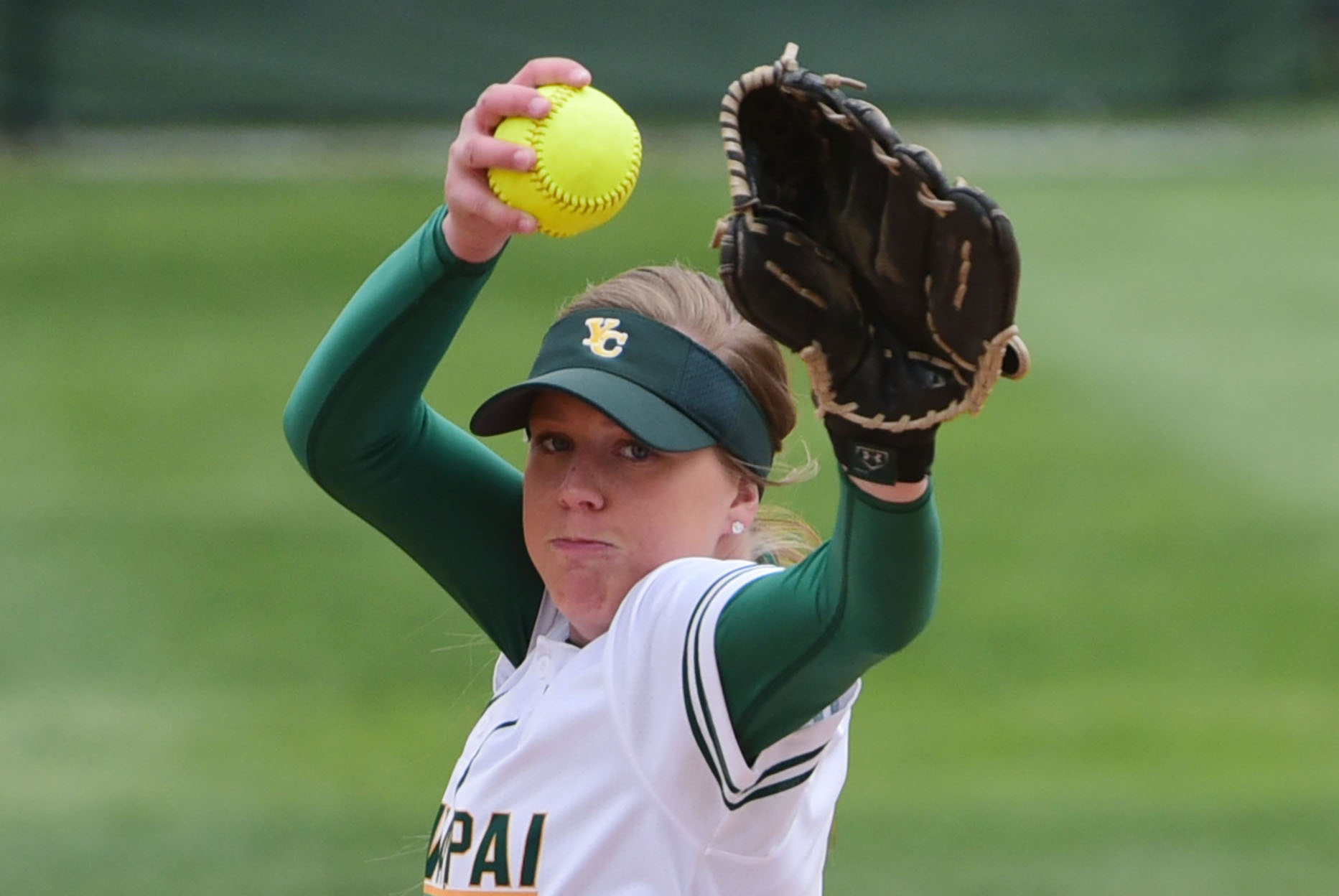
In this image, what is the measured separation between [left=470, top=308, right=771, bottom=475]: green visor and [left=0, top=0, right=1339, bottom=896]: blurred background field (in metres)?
0.70

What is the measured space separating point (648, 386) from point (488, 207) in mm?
261

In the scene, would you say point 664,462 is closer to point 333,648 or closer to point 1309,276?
point 333,648

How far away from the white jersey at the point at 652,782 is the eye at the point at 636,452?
0.46ft

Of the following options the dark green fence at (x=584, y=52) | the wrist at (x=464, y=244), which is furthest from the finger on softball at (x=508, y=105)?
the dark green fence at (x=584, y=52)

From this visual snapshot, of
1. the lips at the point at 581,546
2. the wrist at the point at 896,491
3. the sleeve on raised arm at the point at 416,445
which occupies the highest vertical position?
the sleeve on raised arm at the point at 416,445

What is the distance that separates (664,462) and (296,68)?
38.1ft

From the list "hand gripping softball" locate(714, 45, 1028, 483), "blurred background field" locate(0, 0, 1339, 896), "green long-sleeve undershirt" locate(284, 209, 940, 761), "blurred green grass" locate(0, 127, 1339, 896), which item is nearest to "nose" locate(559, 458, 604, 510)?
"green long-sleeve undershirt" locate(284, 209, 940, 761)

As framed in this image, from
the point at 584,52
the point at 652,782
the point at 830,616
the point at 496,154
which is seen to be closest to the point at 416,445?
the point at 496,154

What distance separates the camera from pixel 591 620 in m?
2.16

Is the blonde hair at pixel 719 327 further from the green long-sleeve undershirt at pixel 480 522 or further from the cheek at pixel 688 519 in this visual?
the green long-sleeve undershirt at pixel 480 522

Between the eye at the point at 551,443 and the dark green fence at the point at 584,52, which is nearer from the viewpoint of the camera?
the eye at the point at 551,443

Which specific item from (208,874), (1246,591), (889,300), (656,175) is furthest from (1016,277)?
(656,175)

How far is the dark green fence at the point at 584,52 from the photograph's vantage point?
42.7 ft

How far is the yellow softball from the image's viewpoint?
2.13 meters
